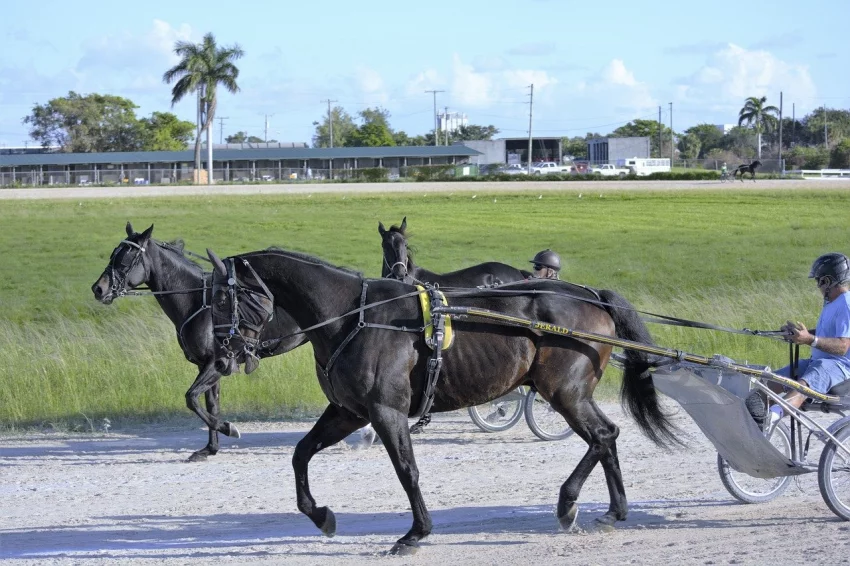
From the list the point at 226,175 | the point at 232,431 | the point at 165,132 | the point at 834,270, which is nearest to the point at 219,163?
the point at 226,175

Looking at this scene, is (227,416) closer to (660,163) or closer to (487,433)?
(487,433)

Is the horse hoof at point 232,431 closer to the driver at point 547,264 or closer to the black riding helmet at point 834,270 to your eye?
the driver at point 547,264

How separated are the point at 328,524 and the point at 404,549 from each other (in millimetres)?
567

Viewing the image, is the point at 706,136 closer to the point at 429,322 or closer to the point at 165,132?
the point at 165,132

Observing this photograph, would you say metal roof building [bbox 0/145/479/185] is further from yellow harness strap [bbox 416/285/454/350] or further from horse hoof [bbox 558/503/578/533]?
horse hoof [bbox 558/503/578/533]

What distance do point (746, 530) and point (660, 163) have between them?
272 feet

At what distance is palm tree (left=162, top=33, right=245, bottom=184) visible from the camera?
235 ft

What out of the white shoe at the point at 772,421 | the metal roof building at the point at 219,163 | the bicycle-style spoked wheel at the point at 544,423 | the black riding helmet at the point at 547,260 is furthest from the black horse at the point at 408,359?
the metal roof building at the point at 219,163

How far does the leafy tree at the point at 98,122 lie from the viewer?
103750mm

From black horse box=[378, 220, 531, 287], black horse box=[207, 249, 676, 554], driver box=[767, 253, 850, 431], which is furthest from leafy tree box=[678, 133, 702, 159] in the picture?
black horse box=[207, 249, 676, 554]

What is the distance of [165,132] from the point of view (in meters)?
104

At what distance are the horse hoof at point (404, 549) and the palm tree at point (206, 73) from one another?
2657 inches

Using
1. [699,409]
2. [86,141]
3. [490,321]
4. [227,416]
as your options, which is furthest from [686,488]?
[86,141]

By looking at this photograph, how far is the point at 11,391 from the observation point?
11.3 meters
